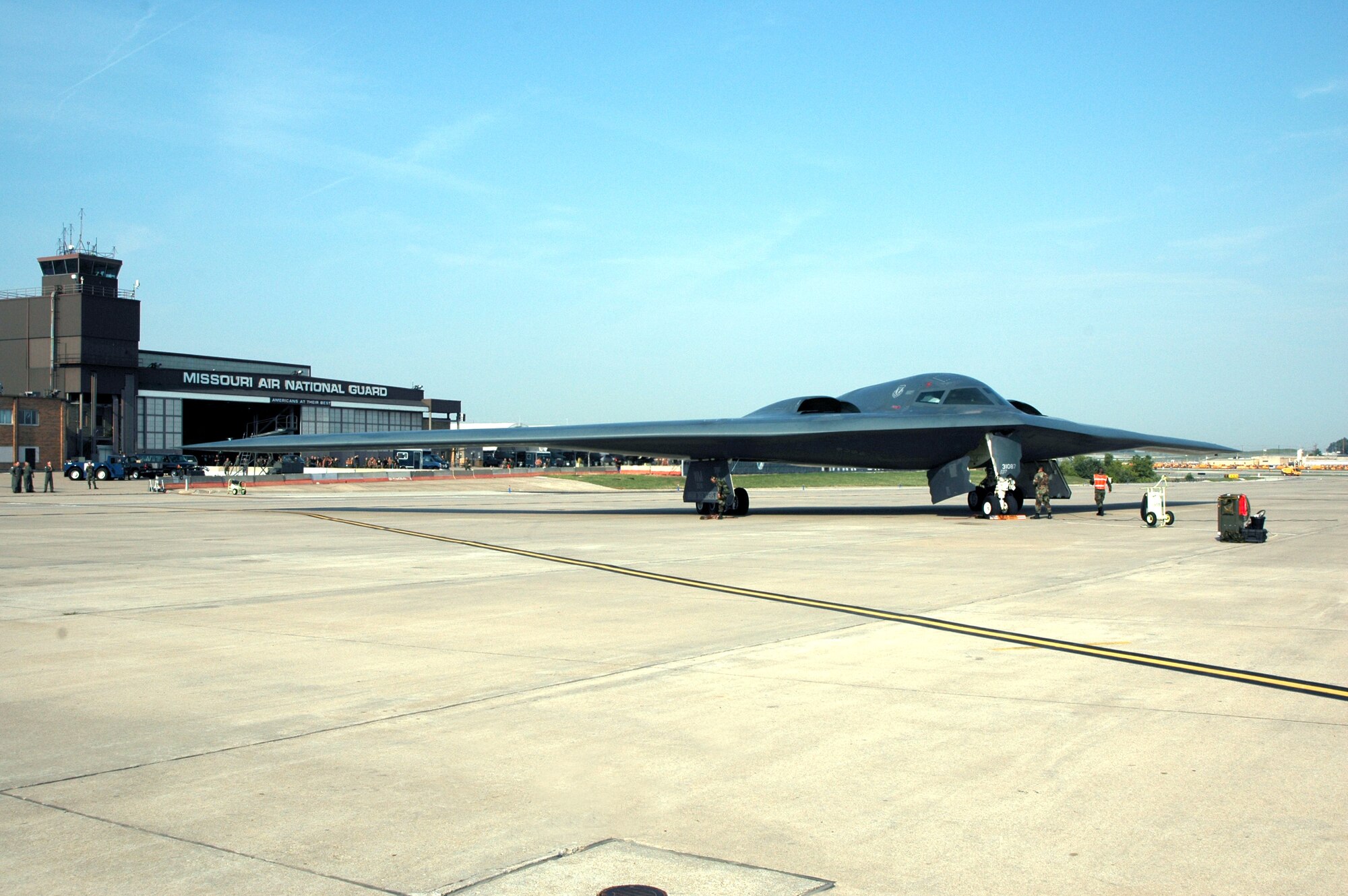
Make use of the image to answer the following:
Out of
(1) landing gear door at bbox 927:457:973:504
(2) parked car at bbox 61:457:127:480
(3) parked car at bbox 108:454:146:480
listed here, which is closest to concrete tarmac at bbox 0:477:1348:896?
(1) landing gear door at bbox 927:457:973:504

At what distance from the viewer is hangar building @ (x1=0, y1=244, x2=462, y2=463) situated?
70250 mm

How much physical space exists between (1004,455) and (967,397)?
68.4 inches

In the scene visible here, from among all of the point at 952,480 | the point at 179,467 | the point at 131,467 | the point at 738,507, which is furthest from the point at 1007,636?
the point at 179,467

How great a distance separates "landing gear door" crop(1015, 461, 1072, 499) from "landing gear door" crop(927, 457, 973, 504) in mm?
1941

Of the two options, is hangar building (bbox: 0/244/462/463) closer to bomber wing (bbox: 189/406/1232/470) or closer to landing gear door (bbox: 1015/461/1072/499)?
bomber wing (bbox: 189/406/1232/470)

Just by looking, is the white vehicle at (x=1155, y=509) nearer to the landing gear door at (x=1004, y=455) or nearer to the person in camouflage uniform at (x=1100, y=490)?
the landing gear door at (x=1004, y=455)

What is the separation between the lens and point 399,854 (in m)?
3.90

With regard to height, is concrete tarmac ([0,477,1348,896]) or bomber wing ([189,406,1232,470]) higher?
bomber wing ([189,406,1232,470])

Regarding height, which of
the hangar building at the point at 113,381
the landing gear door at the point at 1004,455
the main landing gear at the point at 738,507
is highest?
the hangar building at the point at 113,381

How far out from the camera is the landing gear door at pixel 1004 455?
946 inches

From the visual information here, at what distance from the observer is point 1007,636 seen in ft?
28.3

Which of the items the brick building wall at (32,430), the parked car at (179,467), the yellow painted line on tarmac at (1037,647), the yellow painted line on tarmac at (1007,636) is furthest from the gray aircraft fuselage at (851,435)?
the brick building wall at (32,430)

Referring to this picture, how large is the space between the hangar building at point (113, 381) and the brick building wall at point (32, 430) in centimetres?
16

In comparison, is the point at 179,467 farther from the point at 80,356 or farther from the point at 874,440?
the point at 874,440
